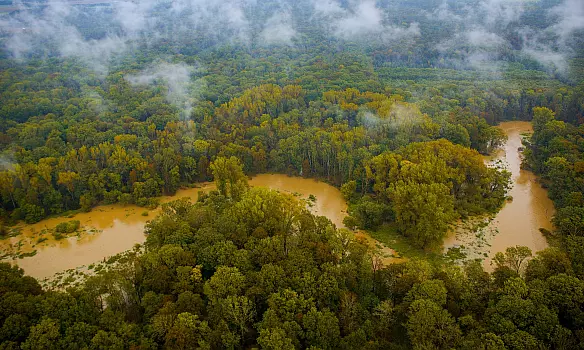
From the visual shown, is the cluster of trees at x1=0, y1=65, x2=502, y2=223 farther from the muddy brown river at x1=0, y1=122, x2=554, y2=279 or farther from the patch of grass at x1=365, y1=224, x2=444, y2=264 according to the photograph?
the patch of grass at x1=365, y1=224, x2=444, y2=264

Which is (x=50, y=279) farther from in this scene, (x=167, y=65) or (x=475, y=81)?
(x=475, y=81)

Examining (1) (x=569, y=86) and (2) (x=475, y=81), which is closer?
(1) (x=569, y=86)

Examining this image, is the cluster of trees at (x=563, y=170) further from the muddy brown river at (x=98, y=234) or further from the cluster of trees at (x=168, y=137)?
the muddy brown river at (x=98, y=234)

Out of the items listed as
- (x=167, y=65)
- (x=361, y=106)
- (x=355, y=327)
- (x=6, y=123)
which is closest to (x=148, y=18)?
(x=167, y=65)

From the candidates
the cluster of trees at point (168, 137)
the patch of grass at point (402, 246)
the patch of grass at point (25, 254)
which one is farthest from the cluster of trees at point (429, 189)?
the patch of grass at point (25, 254)

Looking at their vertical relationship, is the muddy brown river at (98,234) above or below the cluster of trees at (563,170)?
below
